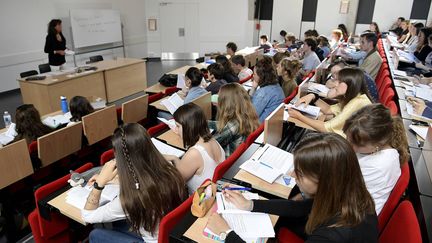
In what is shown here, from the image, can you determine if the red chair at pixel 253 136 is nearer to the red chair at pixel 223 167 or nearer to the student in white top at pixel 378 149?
the red chair at pixel 223 167

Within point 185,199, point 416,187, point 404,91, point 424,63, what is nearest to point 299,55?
point 424,63

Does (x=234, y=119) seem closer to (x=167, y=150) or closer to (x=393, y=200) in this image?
(x=167, y=150)

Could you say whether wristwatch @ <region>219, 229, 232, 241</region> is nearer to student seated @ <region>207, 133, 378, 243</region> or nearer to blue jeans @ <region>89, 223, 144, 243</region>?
student seated @ <region>207, 133, 378, 243</region>

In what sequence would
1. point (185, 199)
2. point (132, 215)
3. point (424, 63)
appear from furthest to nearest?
point (424, 63)
point (185, 199)
point (132, 215)

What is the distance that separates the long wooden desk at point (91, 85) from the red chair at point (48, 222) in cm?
380

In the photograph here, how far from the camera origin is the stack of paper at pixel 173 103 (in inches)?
162

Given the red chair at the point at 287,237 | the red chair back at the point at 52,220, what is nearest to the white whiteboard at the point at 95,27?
the red chair back at the point at 52,220

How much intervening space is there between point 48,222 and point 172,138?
4.34ft

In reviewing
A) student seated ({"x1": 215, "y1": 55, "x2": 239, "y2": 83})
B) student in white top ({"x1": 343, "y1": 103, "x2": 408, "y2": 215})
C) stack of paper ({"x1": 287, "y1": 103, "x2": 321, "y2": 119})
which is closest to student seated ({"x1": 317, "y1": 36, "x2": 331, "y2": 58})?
student seated ({"x1": 215, "y1": 55, "x2": 239, "y2": 83})

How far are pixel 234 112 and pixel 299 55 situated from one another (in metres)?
5.02

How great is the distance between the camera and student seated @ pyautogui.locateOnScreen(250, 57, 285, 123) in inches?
152

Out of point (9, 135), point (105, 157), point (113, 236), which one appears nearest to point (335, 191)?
point (113, 236)

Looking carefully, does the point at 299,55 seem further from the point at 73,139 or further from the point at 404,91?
the point at 73,139

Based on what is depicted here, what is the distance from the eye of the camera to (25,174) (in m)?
2.85
